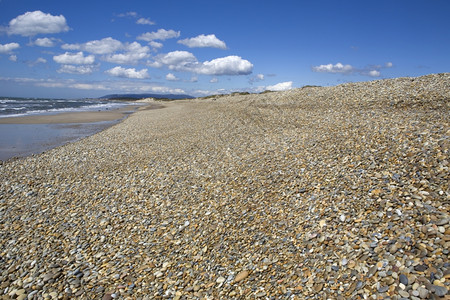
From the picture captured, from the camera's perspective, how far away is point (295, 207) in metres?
6.98

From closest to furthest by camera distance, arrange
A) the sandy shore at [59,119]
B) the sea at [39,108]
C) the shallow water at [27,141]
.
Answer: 1. the shallow water at [27,141]
2. the sandy shore at [59,119]
3. the sea at [39,108]

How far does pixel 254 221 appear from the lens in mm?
6859

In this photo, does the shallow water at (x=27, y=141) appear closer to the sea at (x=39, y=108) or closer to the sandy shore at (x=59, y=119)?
the sandy shore at (x=59, y=119)

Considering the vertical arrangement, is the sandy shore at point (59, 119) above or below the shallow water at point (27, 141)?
above

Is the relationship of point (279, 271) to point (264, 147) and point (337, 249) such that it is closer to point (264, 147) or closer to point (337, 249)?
point (337, 249)

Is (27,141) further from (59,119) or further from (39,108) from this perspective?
(39,108)

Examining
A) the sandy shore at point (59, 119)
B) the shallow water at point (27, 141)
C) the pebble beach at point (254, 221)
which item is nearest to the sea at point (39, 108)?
the sandy shore at point (59, 119)

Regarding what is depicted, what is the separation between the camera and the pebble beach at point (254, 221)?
4742 mm

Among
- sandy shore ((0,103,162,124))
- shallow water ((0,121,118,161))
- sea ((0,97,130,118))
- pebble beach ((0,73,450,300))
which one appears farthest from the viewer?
sea ((0,97,130,118))

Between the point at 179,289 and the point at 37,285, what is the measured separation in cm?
340

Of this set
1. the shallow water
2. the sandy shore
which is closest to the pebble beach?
the shallow water

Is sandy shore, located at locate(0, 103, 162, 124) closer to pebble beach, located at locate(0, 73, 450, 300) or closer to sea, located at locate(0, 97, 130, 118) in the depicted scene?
sea, located at locate(0, 97, 130, 118)

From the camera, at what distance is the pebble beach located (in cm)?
474

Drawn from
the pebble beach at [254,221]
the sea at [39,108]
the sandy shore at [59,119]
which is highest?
the sea at [39,108]
